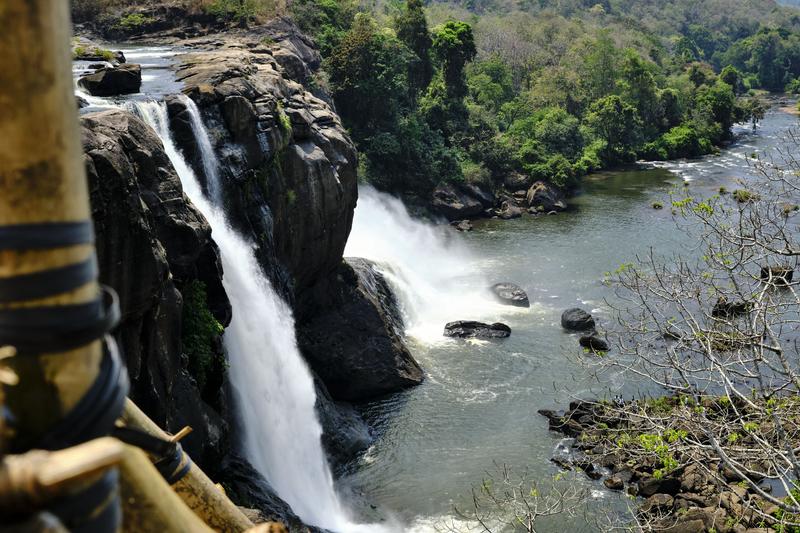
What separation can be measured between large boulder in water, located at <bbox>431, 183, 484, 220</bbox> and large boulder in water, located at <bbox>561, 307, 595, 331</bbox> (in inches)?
679

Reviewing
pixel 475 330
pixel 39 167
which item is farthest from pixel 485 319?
pixel 39 167

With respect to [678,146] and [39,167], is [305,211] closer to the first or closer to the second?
[39,167]

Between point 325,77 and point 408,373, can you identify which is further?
point 325,77

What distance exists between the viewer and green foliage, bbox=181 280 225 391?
17000 millimetres

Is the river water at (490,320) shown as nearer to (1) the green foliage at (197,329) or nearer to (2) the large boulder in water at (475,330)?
(2) the large boulder in water at (475,330)

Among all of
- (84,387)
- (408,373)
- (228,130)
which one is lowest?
(408,373)

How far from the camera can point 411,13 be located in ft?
186

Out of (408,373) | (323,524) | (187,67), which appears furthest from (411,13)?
(323,524)

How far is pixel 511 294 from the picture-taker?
1330 inches

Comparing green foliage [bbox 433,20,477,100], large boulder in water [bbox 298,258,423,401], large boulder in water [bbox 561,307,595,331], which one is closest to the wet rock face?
large boulder in water [bbox 298,258,423,401]

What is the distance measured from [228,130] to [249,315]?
490cm

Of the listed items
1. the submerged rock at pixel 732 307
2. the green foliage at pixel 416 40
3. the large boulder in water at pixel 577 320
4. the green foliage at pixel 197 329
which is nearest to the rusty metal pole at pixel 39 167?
the submerged rock at pixel 732 307

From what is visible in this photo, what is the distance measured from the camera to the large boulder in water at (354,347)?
2591cm

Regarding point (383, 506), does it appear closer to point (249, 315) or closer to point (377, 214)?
point (249, 315)
